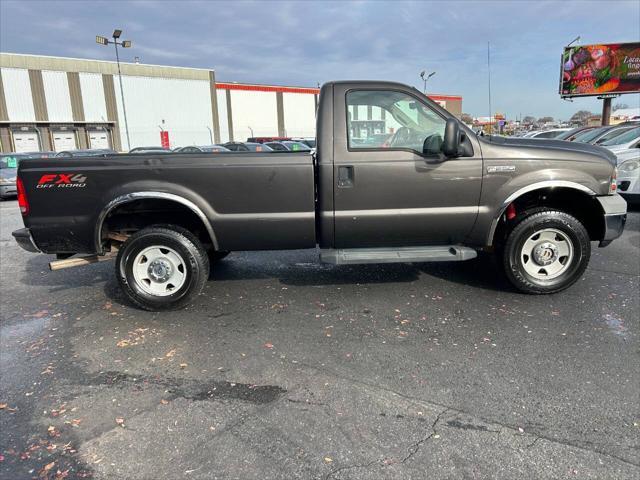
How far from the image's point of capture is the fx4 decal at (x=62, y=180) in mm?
4383

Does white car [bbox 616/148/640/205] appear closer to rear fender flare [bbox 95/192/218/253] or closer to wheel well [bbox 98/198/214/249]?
wheel well [bbox 98/198/214/249]

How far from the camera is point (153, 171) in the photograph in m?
4.39

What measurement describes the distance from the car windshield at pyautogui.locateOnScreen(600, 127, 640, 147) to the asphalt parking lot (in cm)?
685

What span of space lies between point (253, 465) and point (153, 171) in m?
2.95

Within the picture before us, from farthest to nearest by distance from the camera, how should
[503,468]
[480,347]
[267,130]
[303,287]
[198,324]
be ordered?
1. [267,130]
2. [303,287]
3. [198,324]
4. [480,347]
5. [503,468]

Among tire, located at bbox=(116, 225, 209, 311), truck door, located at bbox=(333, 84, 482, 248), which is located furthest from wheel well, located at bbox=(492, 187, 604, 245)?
tire, located at bbox=(116, 225, 209, 311)

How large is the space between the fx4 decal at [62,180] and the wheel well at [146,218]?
1.36 ft

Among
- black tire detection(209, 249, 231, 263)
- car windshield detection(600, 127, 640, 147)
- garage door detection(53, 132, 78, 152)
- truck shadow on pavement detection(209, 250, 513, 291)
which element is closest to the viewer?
truck shadow on pavement detection(209, 250, 513, 291)

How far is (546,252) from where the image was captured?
15.7 ft

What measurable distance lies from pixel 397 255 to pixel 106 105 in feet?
166

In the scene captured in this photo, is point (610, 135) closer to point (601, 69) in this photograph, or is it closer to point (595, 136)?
point (595, 136)

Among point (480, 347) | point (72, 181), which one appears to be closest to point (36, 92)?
point (72, 181)

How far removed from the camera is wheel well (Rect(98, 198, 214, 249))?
183 inches

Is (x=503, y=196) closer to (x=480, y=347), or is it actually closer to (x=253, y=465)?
(x=480, y=347)
